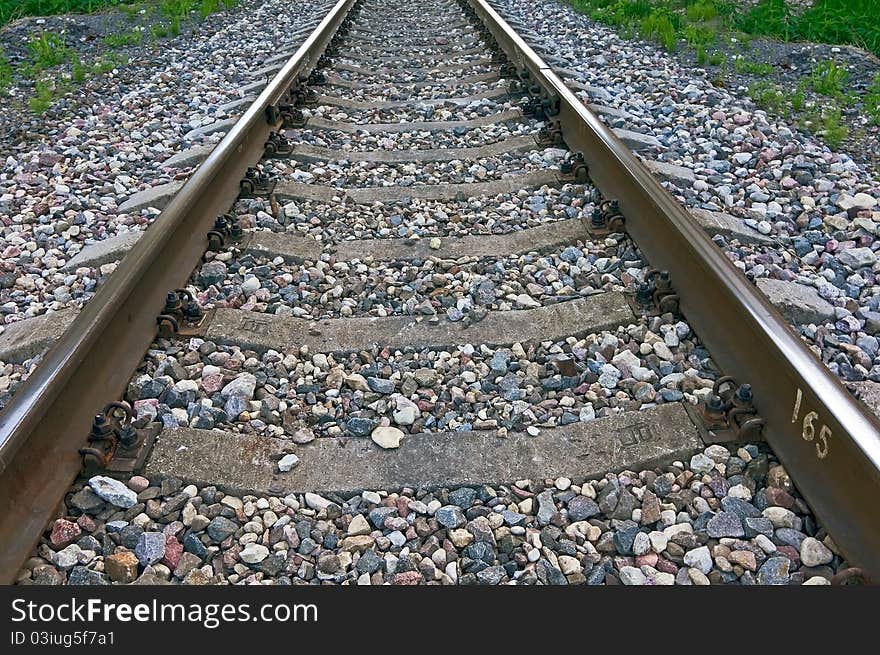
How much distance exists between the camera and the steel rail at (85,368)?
1980 millimetres

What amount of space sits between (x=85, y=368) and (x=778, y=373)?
2001mm

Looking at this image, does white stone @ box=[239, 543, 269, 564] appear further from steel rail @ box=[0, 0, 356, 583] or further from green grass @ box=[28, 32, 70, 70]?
green grass @ box=[28, 32, 70, 70]

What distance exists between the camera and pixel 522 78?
5781 millimetres

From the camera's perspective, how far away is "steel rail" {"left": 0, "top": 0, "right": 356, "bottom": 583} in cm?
198

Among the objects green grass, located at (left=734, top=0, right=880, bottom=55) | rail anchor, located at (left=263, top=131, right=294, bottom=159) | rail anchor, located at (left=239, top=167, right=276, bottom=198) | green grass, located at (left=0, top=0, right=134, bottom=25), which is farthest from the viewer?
green grass, located at (left=0, top=0, right=134, bottom=25)

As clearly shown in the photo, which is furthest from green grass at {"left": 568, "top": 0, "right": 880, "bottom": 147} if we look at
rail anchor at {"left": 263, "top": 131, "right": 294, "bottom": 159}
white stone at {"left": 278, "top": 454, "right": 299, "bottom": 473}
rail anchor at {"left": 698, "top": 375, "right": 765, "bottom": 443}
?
white stone at {"left": 278, "top": 454, "right": 299, "bottom": 473}

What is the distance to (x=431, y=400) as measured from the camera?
8.32 feet

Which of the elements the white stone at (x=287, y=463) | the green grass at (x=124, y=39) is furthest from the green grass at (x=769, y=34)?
the green grass at (x=124, y=39)

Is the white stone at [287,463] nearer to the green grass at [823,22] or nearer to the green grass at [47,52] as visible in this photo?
the green grass at [47,52]

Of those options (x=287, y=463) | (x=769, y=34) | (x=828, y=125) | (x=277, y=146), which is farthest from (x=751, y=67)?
(x=287, y=463)

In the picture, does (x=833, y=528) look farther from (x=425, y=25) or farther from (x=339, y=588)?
(x=425, y=25)

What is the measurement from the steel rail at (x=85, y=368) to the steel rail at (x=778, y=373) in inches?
74.5

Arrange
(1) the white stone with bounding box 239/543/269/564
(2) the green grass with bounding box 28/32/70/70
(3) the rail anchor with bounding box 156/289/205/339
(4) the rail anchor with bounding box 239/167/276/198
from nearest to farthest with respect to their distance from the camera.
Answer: (1) the white stone with bounding box 239/543/269/564, (3) the rail anchor with bounding box 156/289/205/339, (4) the rail anchor with bounding box 239/167/276/198, (2) the green grass with bounding box 28/32/70/70

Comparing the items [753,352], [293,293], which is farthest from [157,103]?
[753,352]
